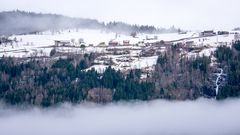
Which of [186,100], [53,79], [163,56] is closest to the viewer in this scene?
[186,100]

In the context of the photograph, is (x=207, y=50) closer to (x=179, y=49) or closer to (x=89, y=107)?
(x=179, y=49)

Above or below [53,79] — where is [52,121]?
below

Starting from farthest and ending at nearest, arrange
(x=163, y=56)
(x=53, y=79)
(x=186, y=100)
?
(x=163, y=56), (x=53, y=79), (x=186, y=100)

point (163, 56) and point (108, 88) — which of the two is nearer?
point (108, 88)

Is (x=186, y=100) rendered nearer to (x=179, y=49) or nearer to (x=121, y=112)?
(x=121, y=112)

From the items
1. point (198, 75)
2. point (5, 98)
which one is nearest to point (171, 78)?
point (198, 75)

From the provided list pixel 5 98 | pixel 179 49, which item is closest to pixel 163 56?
pixel 179 49

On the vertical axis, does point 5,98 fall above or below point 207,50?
below

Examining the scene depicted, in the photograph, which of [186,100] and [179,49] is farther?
[179,49]
